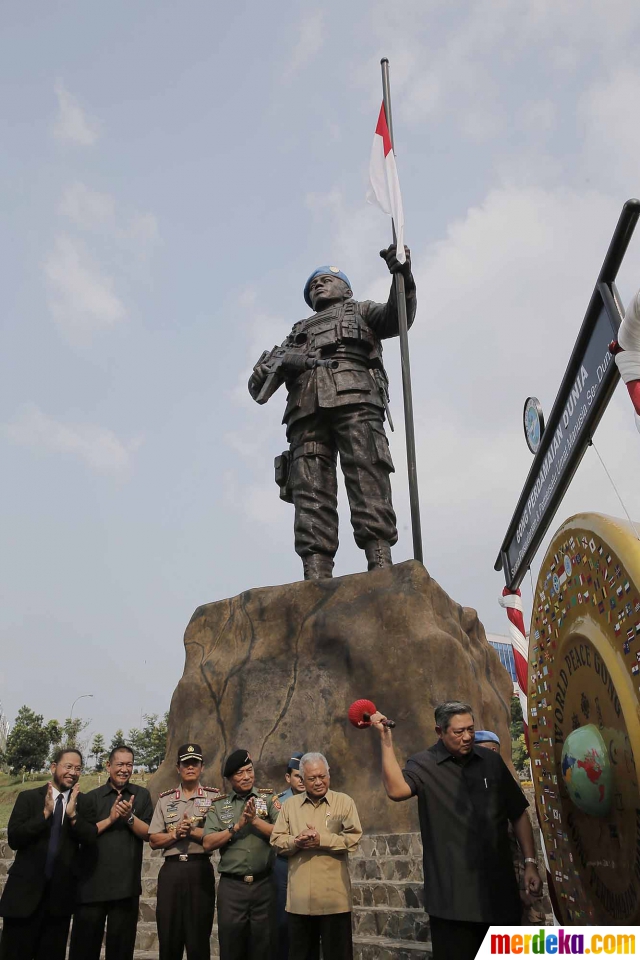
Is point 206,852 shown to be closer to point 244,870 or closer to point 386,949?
point 244,870

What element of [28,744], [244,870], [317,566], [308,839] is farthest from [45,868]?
[28,744]

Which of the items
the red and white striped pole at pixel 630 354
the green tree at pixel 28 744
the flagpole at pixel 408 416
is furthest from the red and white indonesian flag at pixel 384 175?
the green tree at pixel 28 744

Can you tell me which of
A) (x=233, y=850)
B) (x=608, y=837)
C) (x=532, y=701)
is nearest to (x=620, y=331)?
(x=532, y=701)

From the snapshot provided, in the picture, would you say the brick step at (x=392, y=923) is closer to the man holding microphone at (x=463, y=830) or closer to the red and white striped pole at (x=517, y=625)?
the man holding microphone at (x=463, y=830)

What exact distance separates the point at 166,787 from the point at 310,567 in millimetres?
2180

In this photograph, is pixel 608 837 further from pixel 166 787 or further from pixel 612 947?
pixel 166 787

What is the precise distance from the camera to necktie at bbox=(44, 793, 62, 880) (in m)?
3.86

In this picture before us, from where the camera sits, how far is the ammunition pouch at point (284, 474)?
7.72 metres

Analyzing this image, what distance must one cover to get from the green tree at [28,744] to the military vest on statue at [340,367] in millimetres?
22678

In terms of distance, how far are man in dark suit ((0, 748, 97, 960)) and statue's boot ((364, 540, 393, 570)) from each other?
11.3 feet

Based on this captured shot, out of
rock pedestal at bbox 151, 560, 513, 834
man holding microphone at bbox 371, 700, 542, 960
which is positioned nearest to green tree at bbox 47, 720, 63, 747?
rock pedestal at bbox 151, 560, 513, 834

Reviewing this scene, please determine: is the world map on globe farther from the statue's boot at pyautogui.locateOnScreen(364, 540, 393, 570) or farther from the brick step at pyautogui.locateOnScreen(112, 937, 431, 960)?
the statue's boot at pyautogui.locateOnScreen(364, 540, 393, 570)

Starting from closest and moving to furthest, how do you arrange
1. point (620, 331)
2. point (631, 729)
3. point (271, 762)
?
point (631, 729), point (620, 331), point (271, 762)

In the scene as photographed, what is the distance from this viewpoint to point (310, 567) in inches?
284
